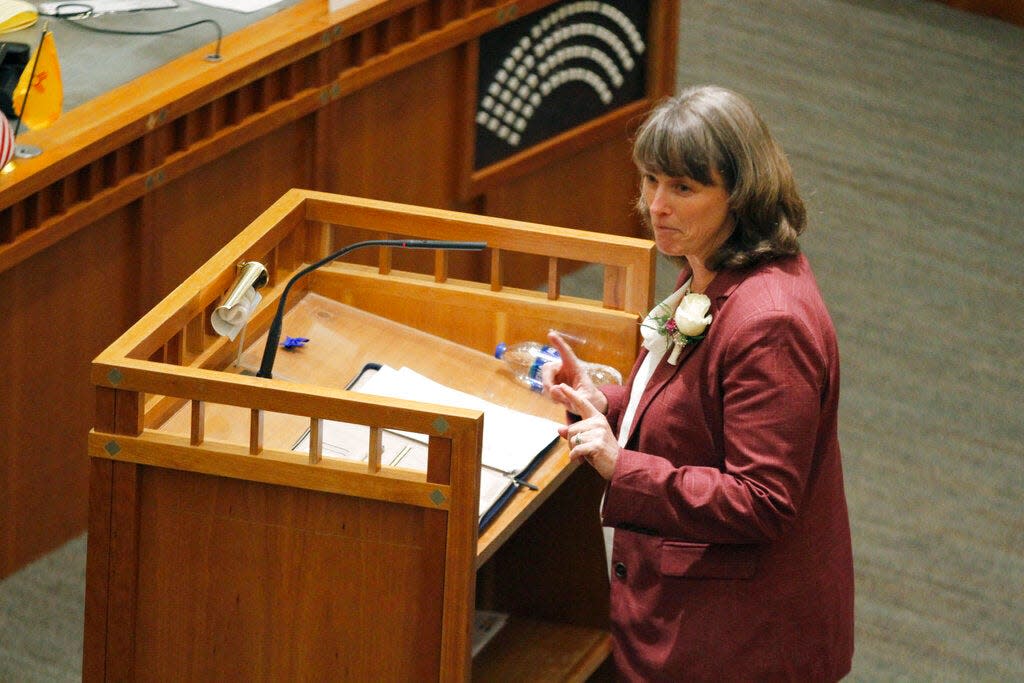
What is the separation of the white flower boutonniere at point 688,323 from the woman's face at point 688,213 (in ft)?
0.23

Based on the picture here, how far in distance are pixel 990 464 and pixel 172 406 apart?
224cm

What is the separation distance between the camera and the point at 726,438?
6.70 ft

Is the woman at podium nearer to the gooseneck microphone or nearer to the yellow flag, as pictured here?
the gooseneck microphone

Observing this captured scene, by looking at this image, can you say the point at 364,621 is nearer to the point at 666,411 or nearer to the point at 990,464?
the point at 666,411

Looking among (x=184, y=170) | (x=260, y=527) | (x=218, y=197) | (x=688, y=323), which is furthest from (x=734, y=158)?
(x=218, y=197)

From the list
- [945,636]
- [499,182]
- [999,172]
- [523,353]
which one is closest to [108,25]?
[499,182]

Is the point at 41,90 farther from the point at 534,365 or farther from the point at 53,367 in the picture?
the point at 534,365

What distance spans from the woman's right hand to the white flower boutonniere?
26 centimetres

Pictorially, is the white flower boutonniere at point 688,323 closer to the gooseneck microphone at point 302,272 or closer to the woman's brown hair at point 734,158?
the woman's brown hair at point 734,158

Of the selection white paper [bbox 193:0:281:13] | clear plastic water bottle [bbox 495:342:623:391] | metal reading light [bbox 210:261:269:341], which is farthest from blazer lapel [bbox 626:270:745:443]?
white paper [bbox 193:0:281:13]

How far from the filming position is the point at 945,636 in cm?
334

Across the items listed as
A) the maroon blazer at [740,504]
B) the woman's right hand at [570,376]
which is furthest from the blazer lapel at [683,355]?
the woman's right hand at [570,376]

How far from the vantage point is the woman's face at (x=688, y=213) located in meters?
2.05

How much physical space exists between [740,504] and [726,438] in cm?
8
